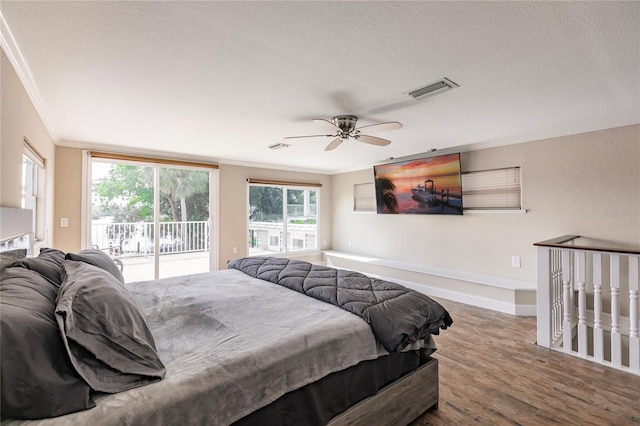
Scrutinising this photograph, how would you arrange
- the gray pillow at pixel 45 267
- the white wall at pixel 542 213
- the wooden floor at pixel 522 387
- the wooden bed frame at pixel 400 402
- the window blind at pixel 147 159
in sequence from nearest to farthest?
the gray pillow at pixel 45 267 → the wooden bed frame at pixel 400 402 → the wooden floor at pixel 522 387 → the white wall at pixel 542 213 → the window blind at pixel 147 159

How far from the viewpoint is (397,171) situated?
522 centimetres

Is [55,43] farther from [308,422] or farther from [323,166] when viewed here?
[323,166]

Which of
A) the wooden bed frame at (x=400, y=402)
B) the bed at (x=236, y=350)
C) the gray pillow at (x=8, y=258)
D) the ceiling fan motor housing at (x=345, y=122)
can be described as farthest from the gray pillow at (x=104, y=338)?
the ceiling fan motor housing at (x=345, y=122)

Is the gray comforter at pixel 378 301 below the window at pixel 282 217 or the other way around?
below

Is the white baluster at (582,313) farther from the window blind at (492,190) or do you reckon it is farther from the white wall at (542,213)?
the window blind at (492,190)

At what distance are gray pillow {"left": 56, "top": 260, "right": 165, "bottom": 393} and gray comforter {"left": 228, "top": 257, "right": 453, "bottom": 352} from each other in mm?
1126

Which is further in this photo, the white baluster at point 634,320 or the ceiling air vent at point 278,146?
the ceiling air vent at point 278,146

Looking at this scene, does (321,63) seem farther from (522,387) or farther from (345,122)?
(522,387)

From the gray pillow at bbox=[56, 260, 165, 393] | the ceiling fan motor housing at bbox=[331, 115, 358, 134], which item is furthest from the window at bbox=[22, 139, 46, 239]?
the ceiling fan motor housing at bbox=[331, 115, 358, 134]

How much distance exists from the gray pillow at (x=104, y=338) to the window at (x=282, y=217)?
471 cm

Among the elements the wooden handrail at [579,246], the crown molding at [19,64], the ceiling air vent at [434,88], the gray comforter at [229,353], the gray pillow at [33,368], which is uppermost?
the ceiling air vent at [434,88]

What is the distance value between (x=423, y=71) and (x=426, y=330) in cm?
178

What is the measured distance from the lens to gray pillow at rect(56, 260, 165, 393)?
1.03 meters

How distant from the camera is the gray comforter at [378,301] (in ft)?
5.63
